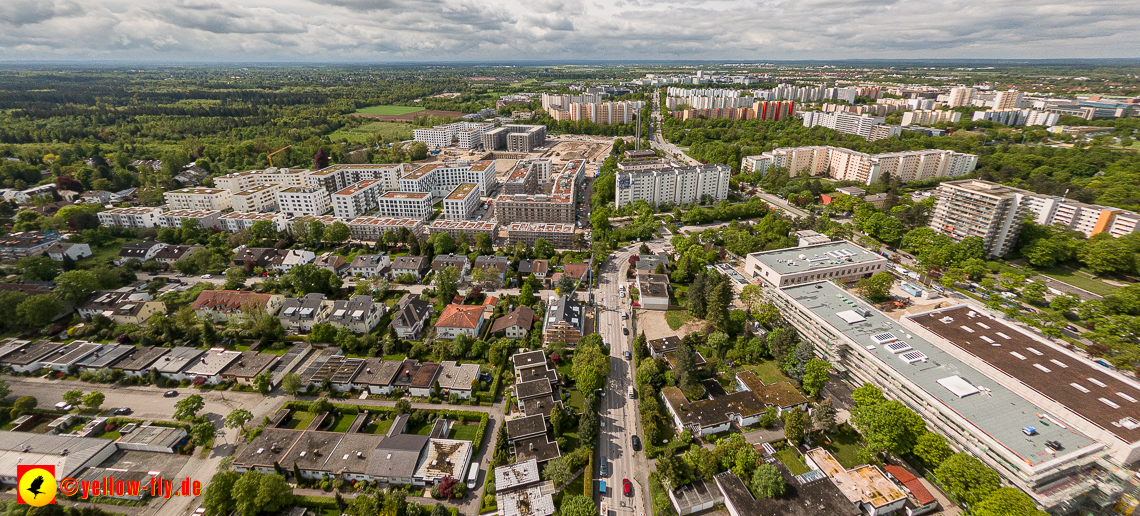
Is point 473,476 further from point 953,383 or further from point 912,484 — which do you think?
point 953,383

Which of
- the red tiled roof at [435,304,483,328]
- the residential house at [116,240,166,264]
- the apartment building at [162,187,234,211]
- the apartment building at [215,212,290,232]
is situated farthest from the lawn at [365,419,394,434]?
the apartment building at [162,187,234,211]

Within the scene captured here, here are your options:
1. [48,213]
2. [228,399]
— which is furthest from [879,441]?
[48,213]

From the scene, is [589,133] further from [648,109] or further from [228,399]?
[228,399]

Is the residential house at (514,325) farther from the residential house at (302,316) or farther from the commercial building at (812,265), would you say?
the commercial building at (812,265)

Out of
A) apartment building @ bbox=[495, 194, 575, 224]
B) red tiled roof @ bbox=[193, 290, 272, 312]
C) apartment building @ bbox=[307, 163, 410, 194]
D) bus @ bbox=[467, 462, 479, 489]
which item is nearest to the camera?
bus @ bbox=[467, 462, 479, 489]

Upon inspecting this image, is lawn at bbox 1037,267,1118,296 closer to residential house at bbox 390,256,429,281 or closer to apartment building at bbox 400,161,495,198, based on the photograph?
residential house at bbox 390,256,429,281

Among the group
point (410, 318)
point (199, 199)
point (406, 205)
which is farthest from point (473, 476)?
point (199, 199)
